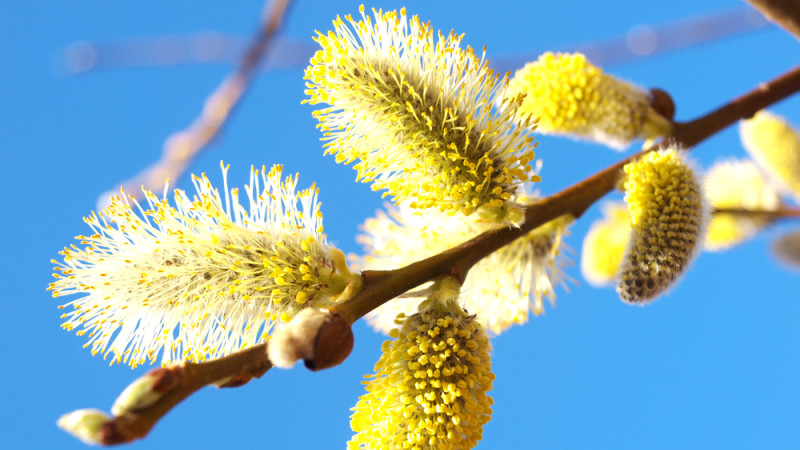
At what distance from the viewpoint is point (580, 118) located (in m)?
1.54

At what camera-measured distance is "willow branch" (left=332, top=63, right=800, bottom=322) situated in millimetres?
1190

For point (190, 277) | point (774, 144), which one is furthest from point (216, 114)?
point (774, 144)

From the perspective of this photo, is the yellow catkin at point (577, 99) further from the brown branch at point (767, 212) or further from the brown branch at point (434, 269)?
the brown branch at point (767, 212)

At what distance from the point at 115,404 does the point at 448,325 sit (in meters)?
0.53

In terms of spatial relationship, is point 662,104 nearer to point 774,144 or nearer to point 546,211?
point 546,211

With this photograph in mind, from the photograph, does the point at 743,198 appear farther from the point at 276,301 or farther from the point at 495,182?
the point at 276,301

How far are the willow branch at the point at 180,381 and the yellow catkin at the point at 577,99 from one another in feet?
2.54

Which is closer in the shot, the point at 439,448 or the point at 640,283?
the point at 439,448

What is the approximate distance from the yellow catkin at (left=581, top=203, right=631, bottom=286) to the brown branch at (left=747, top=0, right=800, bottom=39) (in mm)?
870

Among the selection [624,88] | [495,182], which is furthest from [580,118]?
[495,182]

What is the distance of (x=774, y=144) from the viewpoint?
2219mm

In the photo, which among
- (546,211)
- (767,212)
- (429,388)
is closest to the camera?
Result: (429,388)

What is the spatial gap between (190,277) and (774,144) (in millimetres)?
1774

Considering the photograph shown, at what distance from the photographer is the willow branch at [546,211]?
119cm
